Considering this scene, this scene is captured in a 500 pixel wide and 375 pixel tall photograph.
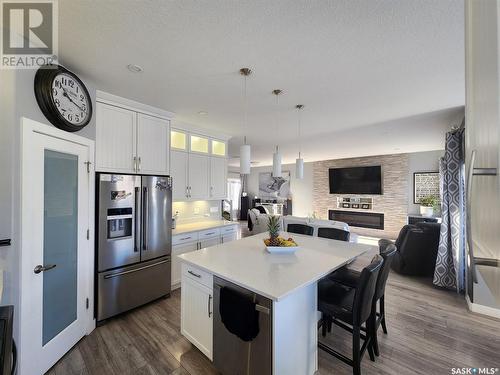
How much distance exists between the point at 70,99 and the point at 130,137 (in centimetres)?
77

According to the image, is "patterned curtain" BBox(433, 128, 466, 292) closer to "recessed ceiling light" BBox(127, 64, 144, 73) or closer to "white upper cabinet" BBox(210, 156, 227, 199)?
"white upper cabinet" BBox(210, 156, 227, 199)

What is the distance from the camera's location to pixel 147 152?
9.41ft

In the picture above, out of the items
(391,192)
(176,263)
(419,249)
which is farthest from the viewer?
(391,192)

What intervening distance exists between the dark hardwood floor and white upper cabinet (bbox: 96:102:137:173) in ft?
5.89

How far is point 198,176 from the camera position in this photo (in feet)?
12.3

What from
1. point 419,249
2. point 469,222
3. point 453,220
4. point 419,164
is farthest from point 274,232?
point 419,164

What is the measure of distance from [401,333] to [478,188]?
246 cm

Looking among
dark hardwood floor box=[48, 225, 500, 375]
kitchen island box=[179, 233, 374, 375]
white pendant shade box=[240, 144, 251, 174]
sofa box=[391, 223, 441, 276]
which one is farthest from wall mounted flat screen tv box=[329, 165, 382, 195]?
white pendant shade box=[240, 144, 251, 174]

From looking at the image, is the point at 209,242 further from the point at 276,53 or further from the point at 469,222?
the point at 469,222

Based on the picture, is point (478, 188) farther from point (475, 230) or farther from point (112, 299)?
point (112, 299)

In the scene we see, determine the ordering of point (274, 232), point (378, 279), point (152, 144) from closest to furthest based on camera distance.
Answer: point (378, 279)
point (274, 232)
point (152, 144)

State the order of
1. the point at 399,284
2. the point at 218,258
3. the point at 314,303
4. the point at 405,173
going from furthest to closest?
the point at 405,173
the point at 399,284
the point at 218,258
the point at 314,303

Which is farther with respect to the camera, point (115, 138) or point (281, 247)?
point (115, 138)

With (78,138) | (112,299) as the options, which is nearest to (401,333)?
(112,299)
